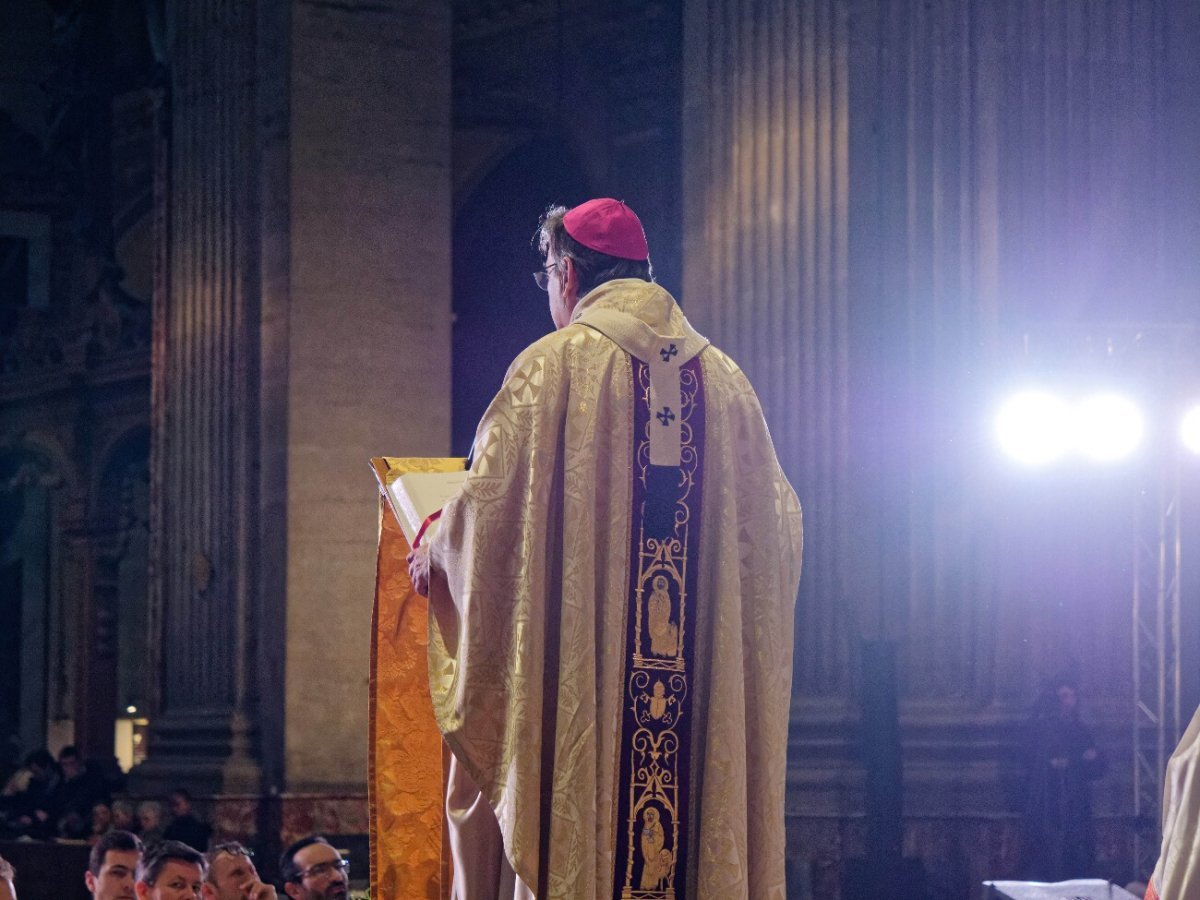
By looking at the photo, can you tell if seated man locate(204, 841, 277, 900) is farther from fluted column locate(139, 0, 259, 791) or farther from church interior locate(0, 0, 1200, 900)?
fluted column locate(139, 0, 259, 791)

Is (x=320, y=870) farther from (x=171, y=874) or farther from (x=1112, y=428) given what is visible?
(x=1112, y=428)

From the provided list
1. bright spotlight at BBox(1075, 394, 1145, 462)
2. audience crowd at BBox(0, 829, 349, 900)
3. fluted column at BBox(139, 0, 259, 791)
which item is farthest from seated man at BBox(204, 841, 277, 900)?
fluted column at BBox(139, 0, 259, 791)

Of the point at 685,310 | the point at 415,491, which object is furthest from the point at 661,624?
the point at 685,310

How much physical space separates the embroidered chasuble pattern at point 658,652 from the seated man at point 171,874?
2.03 metres

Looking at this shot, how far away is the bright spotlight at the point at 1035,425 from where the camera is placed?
24.6ft

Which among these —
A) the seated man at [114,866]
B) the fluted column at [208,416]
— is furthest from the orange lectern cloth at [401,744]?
the fluted column at [208,416]

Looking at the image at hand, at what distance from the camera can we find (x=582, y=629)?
3.93 meters

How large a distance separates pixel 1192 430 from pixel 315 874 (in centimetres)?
333

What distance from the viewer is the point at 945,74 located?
805 centimetres

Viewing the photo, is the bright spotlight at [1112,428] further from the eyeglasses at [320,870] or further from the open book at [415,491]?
the open book at [415,491]

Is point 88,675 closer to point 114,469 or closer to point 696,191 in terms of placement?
point 114,469

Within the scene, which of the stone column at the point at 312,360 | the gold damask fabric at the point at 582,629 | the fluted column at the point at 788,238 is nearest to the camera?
the gold damask fabric at the point at 582,629

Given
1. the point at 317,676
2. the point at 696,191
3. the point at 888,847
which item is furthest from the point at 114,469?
the point at 888,847

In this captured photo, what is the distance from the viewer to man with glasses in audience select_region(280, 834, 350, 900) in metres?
5.92
